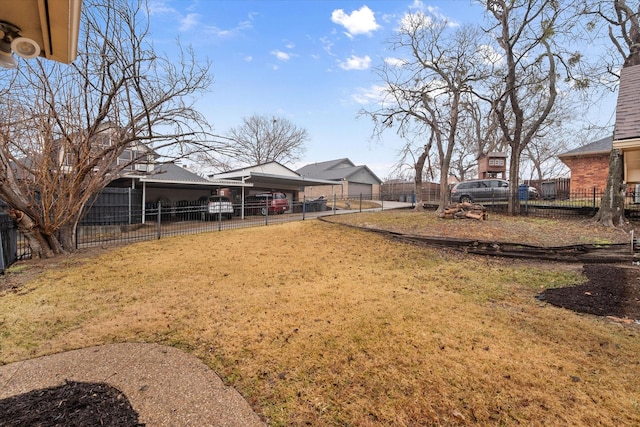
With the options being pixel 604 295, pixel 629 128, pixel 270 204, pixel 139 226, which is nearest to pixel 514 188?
pixel 629 128

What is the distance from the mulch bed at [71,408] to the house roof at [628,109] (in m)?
7.38

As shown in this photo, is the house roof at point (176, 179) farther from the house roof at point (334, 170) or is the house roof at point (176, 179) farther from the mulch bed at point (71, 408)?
the house roof at point (334, 170)

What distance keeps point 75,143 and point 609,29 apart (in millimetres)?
18759

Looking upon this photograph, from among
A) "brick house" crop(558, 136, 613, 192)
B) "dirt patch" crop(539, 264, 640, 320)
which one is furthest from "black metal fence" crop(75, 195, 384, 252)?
"brick house" crop(558, 136, 613, 192)

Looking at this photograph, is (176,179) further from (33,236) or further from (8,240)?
(8,240)

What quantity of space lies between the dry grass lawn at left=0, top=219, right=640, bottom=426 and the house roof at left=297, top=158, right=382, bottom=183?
27.7 metres

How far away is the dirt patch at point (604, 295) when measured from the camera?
12.8 feet

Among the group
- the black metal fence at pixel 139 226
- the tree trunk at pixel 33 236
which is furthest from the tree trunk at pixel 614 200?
the tree trunk at pixel 33 236

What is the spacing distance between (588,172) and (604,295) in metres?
17.0

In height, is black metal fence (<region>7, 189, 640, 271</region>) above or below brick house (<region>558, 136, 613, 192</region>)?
below

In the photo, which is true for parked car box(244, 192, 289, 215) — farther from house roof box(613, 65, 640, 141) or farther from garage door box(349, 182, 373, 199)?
house roof box(613, 65, 640, 141)

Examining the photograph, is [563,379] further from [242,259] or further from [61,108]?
[61,108]

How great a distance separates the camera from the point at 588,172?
54.3 ft

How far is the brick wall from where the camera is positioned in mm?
15906
